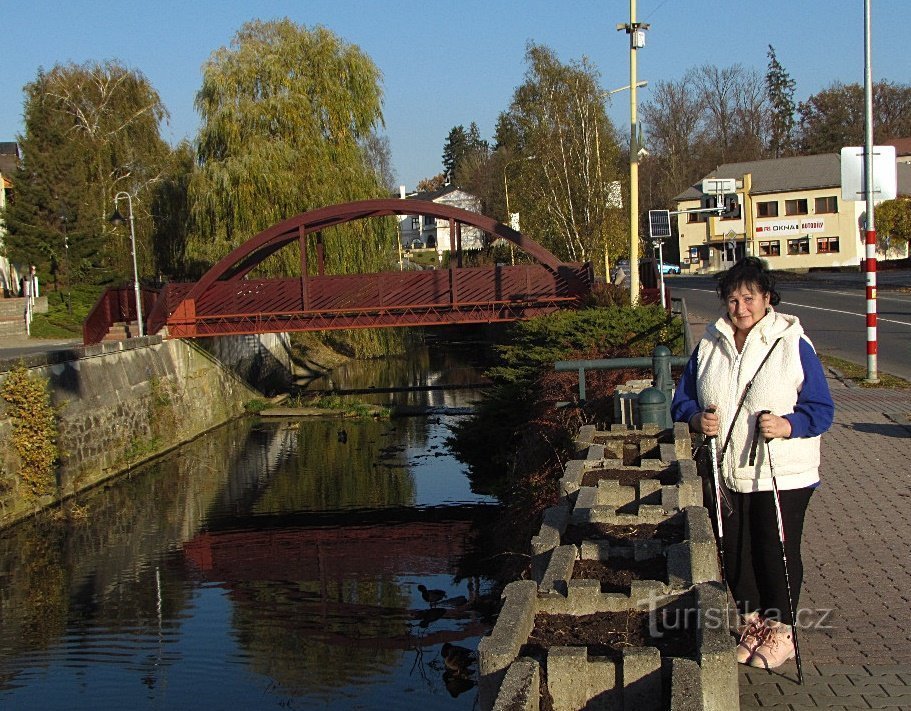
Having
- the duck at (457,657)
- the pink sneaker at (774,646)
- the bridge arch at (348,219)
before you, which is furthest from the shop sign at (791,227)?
the pink sneaker at (774,646)

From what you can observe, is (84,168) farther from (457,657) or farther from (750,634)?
(750,634)

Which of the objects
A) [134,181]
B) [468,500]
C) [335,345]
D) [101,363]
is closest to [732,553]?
[468,500]

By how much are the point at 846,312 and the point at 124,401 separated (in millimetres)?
20655

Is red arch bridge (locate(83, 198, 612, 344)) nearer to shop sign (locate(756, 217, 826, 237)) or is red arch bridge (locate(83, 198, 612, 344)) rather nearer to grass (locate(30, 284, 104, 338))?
grass (locate(30, 284, 104, 338))

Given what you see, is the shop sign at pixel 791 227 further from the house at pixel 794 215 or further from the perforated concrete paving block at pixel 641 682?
the perforated concrete paving block at pixel 641 682

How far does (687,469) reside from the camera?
687 centimetres

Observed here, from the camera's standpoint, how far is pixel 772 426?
468 cm

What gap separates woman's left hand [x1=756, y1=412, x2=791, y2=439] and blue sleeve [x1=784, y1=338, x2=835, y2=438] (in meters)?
0.05

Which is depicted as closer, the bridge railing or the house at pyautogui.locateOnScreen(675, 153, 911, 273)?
the bridge railing

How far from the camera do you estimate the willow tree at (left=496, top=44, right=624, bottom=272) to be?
123 ft

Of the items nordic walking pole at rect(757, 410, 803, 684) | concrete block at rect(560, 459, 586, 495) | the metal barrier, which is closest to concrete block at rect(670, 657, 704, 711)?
nordic walking pole at rect(757, 410, 803, 684)

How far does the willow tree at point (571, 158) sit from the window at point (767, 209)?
3857 cm

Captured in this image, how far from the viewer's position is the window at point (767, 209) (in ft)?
246

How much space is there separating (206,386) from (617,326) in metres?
14.7
